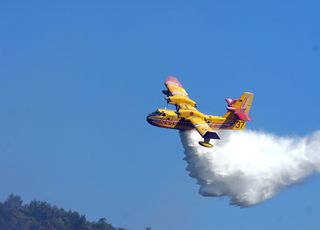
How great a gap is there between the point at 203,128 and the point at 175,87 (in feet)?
50.9

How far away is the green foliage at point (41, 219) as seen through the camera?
15775cm

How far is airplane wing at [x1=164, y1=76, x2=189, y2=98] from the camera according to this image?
122688 mm

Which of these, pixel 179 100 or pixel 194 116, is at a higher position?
pixel 179 100

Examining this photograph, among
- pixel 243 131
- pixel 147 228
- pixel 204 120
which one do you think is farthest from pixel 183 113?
pixel 147 228

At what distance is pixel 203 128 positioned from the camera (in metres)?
111

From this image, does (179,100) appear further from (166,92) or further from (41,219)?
(41,219)

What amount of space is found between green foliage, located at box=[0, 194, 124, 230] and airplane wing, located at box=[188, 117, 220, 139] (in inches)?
1953

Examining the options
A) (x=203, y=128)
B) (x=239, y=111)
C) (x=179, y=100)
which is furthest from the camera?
(x=239, y=111)

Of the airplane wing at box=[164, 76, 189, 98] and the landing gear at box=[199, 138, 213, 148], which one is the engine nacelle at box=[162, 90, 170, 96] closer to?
the airplane wing at box=[164, 76, 189, 98]

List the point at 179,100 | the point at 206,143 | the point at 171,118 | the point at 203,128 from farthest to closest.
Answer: the point at 179,100 → the point at 171,118 → the point at 203,128 → the point at 206,143

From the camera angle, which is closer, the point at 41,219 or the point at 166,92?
the point at 166,92

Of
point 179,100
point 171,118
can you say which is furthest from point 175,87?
point 171,118

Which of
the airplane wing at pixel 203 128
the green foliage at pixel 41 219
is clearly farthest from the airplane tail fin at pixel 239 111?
the green foliage at pixel 41 219

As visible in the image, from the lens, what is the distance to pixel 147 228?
183 m
